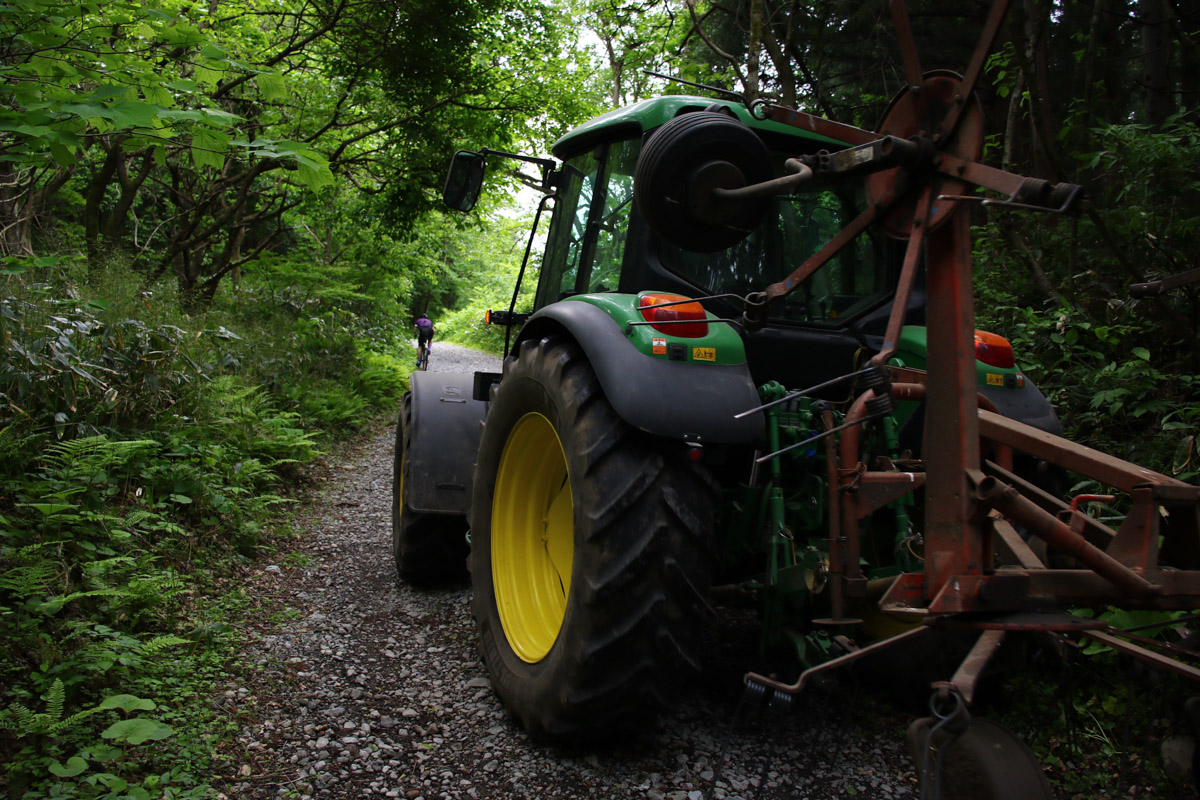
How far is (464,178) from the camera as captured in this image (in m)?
3.99

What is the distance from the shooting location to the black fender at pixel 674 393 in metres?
2.37

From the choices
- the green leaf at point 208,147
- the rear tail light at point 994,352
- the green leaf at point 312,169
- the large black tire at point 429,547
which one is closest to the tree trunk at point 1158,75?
the rear tail light at point 994,352

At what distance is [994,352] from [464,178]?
8.54ft

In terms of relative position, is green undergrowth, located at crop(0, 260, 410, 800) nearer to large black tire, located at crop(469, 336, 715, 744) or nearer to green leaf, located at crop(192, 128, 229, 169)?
large black tire, located at crop(469, 336, 715, 744)

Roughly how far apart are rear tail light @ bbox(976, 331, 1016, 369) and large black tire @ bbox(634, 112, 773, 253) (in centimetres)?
143

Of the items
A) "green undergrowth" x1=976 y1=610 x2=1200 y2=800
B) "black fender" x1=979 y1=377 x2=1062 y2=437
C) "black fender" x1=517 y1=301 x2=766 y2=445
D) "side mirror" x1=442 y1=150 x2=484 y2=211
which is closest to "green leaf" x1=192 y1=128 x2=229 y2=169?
"side mirror" x1=442 y1=150 x2=484 y2=211

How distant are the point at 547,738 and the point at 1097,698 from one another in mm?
2128

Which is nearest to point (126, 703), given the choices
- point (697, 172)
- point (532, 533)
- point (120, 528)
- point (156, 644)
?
point (156, 644)

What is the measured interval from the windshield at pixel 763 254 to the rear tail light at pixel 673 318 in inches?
17.4

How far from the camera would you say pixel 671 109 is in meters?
3.16

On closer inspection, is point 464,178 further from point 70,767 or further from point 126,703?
point 70,767

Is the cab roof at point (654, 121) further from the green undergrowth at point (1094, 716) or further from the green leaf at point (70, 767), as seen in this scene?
the green leaf at point (70, 767)

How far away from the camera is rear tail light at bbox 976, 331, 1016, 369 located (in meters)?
3.19

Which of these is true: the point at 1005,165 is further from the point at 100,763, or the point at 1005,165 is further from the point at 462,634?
the point at 100,763
